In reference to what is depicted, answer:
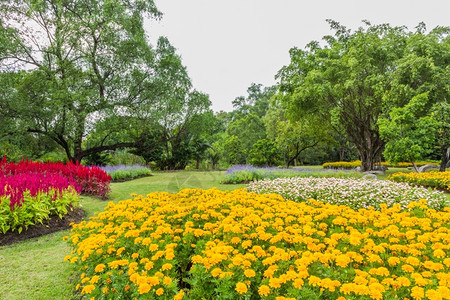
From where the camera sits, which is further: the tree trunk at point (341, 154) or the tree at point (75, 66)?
the tree trunk at point (341, 154)

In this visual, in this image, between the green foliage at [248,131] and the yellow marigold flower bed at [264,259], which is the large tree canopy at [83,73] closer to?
the green foliage at [248,131]

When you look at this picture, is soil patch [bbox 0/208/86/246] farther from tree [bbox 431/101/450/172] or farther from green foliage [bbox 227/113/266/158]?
green foliage [bbox 227/113/266/158]

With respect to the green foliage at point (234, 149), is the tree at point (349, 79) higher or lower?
higher

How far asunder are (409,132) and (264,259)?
12.4 metres

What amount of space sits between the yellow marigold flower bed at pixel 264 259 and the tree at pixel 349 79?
39.0ft

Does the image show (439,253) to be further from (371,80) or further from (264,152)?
(264,152)

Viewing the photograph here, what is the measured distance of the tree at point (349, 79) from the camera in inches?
519

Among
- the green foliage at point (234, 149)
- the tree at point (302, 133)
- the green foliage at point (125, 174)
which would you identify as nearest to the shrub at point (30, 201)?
the green foliage at point (125, 174)

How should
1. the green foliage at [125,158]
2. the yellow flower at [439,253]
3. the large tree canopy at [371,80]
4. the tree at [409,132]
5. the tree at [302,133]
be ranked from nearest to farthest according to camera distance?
the yellow flower at [439,253] < the tree at [409,132] < the large tree canopy at [371,80] < the tree at [302,133] < the green foliage at [125,158]

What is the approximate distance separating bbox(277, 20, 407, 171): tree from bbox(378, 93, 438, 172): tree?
6.40 feet

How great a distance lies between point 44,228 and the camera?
Answer: 4594mm

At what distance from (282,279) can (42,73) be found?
17.1 meters

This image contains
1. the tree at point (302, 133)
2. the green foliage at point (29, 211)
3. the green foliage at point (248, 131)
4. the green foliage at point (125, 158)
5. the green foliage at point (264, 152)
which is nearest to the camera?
the green foliage at point (29, 211)

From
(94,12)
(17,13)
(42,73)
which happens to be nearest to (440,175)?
(94,12)
